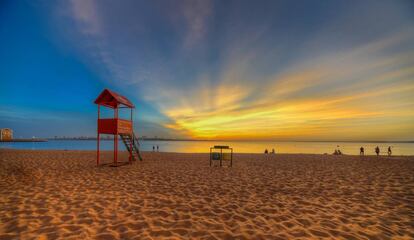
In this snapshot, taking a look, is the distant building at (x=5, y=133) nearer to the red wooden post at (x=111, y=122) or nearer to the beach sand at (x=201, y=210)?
the red wooden post at (x=111, y=122)

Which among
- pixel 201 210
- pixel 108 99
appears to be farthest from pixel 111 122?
pixel 201 210

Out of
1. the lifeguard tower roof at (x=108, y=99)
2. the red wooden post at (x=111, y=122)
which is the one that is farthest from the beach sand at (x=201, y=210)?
the lifeguard tower roof at (x=108, y=99)

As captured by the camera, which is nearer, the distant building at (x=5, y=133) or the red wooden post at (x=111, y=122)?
the red wooden post at (x=111, y=122)

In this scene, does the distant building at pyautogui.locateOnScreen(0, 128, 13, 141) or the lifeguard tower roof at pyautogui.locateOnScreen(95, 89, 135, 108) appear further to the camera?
the distant building at pyautogui.locateOnScreen(0, 128, 13, 141)

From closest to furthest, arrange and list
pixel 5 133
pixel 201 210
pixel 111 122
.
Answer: pixel 201 210, pixel 111 122, pixel 5 133

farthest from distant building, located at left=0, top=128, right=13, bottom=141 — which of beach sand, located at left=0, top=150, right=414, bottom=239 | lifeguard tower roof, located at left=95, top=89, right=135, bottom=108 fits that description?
beach sand, located at left=0, top=150, right=414, bottom=239

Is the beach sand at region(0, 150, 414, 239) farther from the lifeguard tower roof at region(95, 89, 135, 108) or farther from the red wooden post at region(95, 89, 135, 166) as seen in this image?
the lifeguard tower roof at region(95, 89, 135, 108)

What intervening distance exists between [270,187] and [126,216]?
535 centimetres

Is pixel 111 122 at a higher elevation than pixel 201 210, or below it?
higher

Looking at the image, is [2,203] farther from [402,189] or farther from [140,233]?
[402,189]

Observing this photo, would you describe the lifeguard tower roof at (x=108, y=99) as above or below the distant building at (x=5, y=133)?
above

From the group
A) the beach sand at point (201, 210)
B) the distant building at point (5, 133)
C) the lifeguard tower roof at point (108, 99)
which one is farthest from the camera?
the distant building at point (5, 133)

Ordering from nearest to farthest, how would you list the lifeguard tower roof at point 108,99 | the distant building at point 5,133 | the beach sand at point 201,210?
1. the beach sand at point 201,210
2. the lifeguard tower roof at point 108,99
3. the distant building at point 5,133

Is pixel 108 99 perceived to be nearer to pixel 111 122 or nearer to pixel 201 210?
pixel 111 122
